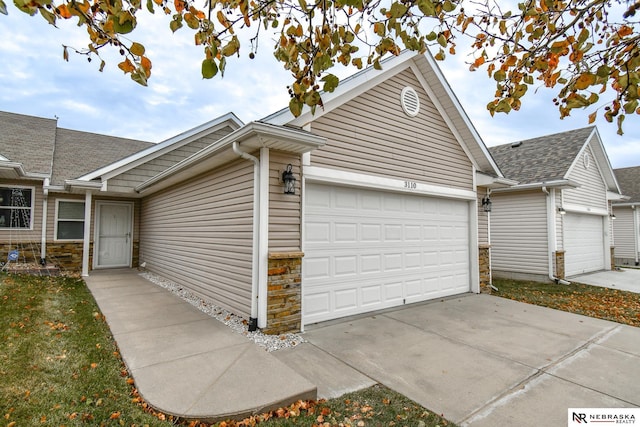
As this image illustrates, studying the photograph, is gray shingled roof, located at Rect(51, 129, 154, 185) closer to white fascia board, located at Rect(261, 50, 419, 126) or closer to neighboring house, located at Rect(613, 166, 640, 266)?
white fascia board, located at Rect(261, 50, 419, 126)

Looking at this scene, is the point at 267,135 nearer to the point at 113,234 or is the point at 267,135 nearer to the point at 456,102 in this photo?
the point at 456,102

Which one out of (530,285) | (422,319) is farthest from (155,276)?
(530,285)

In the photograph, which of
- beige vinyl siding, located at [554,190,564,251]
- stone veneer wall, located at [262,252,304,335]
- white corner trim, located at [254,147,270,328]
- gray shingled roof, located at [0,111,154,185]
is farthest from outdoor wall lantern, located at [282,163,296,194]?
beige vinyl siding, located at [554,190,564,251]

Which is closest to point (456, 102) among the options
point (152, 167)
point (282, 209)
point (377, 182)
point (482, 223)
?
point (377, 182)

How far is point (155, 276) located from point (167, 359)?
6427mm

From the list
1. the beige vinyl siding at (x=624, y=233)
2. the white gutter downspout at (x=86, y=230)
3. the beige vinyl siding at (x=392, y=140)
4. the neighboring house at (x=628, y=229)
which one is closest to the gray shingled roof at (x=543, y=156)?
the beige vinyl siding at (x=392, y=140)

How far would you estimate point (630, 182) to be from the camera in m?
18.4

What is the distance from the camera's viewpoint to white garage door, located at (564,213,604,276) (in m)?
11.2

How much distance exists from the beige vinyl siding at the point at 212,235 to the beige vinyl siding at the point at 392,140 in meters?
1.47

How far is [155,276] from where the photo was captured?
30.6 feet

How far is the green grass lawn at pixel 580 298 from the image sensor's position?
6436mm

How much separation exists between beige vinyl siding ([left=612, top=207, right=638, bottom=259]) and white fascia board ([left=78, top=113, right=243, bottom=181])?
19.7m

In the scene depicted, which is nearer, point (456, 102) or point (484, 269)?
point (456, 102)

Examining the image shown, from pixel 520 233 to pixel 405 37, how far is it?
10.4 m
